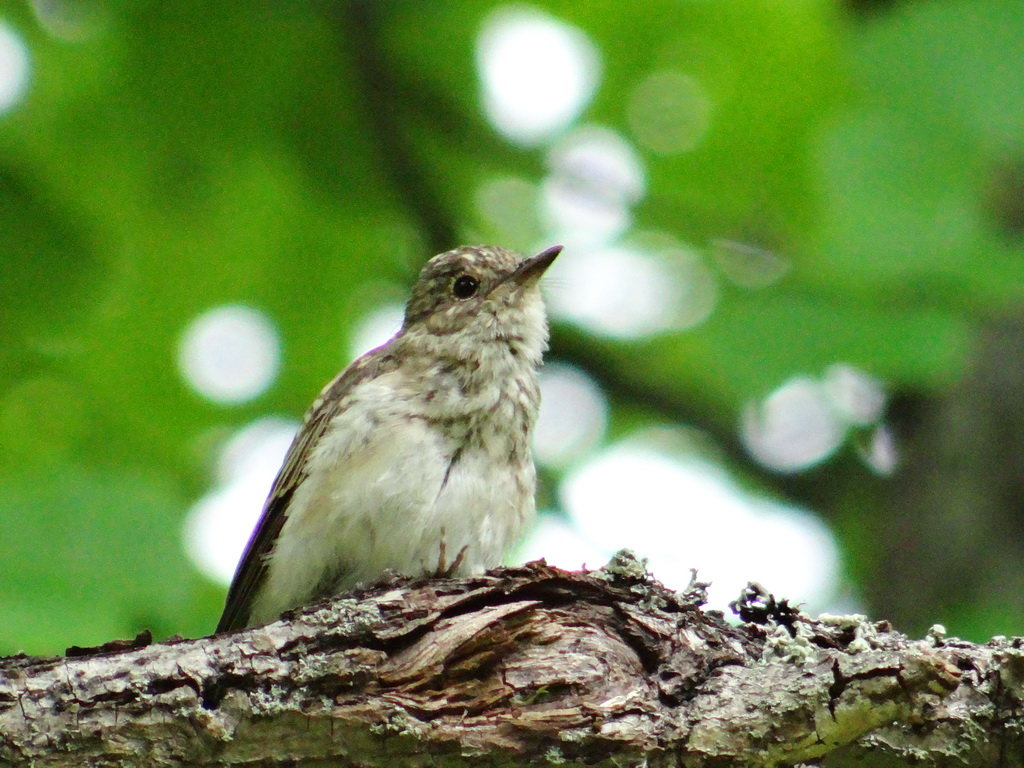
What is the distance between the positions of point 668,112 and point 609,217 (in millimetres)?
871

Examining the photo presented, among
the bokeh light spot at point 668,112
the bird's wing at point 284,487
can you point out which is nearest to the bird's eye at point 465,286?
the bird's wing at point 284,487

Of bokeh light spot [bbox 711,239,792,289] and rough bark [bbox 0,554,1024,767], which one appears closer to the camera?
rough bark [bbox 0,554,1024,767]

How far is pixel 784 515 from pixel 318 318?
323cm

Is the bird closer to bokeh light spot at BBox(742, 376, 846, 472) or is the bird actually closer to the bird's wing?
the bird's wing

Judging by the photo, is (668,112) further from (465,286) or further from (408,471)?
(408,471)

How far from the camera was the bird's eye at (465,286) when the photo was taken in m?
7.19

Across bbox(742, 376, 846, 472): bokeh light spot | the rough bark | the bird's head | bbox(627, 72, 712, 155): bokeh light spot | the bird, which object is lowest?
the rough bark

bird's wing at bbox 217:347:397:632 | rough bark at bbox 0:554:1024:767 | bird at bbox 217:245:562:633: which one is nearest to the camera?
rough bark at bbox 0:554:1024:767

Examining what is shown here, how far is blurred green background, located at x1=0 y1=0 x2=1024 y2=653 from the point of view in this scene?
6.62 metres

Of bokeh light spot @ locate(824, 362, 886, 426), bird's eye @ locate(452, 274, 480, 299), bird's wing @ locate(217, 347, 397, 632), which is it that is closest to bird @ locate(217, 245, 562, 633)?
bird's wing @ locate(217, 347, 397, 632)

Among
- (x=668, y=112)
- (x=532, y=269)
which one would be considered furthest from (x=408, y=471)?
(x=668, y=112)

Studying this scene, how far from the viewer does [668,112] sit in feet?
29.3

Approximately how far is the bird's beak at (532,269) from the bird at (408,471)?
2 cm

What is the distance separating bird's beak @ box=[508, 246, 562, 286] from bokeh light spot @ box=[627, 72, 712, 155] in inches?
85.1
